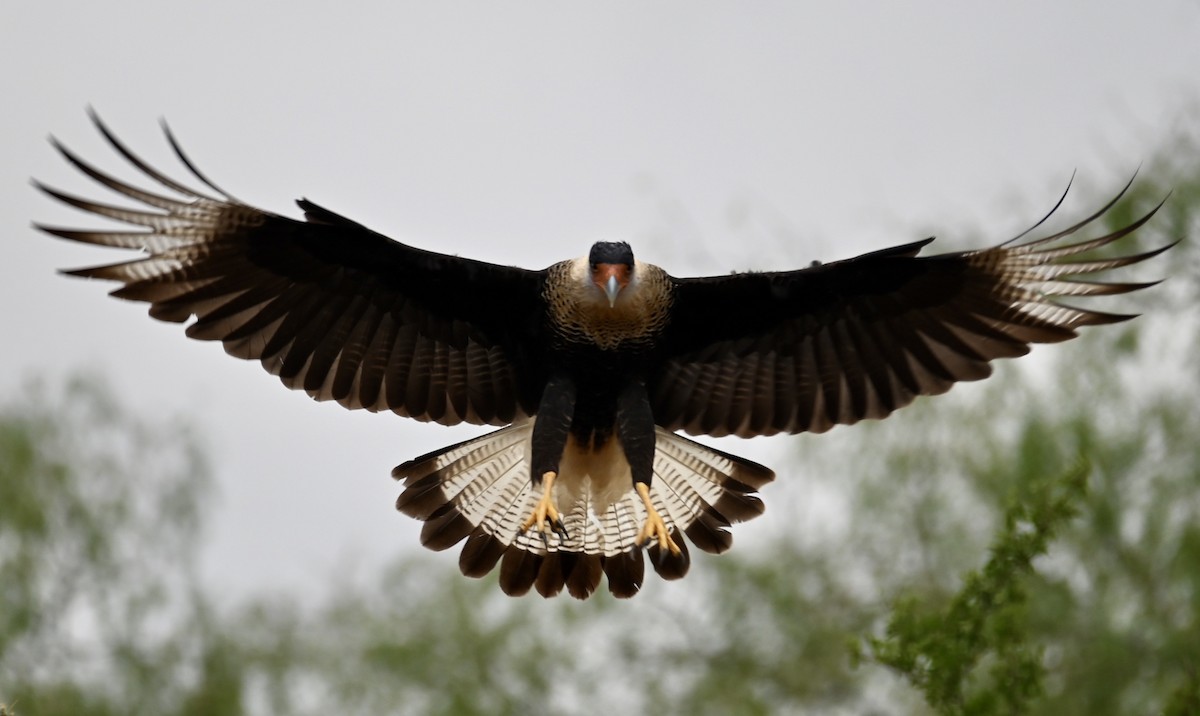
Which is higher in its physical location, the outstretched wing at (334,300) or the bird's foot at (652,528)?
the outstretched wing at (334,300)

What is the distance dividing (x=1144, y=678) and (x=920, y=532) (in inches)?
111

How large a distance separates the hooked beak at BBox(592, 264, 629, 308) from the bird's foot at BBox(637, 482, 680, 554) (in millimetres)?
820

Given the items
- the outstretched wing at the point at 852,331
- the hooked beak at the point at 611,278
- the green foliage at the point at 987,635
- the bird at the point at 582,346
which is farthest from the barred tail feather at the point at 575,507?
the green foliage at the point at 987,635

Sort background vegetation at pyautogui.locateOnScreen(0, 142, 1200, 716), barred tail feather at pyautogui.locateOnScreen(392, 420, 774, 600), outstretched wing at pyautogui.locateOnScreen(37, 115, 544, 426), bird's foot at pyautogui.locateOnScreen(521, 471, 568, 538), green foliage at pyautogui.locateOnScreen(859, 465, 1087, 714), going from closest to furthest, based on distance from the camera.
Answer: green foliage at pyautogui.locateOnScreen(859, 465, 1087, 714) < outstretched wing at pyautogui.locateOnScreen(37, 115, 544, 426) < bird's foot at pyautogui.locateOnScreen(521, 471, 568, 538) < barred tail feather at pyautogui.locateOnScreen(392, 420, 774, 600) < background vegetation at pyautogui.locateOnScreen(0, 142, 1200, 716)

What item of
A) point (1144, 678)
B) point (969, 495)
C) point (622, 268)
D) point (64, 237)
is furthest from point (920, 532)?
point (64, 237)

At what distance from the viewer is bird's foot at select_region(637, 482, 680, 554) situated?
20.3ft

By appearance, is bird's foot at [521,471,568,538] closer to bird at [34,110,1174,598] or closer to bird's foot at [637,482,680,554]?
bird at [34,110,1174,598]

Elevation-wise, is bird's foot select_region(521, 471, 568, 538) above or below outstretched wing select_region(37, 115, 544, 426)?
below

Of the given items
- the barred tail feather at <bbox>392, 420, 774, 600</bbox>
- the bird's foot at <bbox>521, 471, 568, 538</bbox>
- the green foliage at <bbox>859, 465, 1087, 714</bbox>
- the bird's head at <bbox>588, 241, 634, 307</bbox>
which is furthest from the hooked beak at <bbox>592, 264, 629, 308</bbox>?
the green foliage at <bbox>859, 465, 1087, 714</bbox>

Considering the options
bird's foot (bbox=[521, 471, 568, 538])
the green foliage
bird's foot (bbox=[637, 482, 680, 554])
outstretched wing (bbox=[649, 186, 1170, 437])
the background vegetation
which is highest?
the background vegetation

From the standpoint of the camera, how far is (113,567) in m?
15.5

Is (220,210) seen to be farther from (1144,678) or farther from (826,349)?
(1144,678)

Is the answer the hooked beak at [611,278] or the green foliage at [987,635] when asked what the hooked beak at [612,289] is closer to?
the hooked beak at [611,278]

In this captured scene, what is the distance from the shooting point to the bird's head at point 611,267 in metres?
5.79
